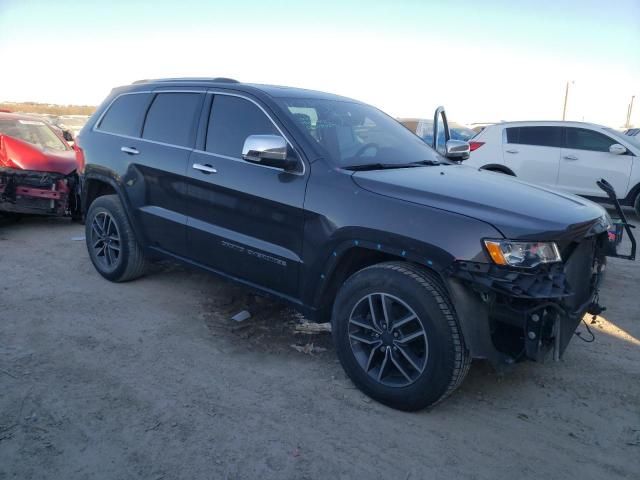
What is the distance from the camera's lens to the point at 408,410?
3000 mm

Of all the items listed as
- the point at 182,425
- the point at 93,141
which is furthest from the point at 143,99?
the point at 182,425

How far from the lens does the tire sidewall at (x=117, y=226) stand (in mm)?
4773

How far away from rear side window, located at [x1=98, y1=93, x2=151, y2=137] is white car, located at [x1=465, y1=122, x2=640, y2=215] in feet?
22.4

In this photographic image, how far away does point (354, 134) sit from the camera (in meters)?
3.85

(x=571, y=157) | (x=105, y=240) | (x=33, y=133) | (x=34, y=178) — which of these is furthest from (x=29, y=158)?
(x=571, y=157)

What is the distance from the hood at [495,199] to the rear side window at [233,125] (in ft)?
3.09

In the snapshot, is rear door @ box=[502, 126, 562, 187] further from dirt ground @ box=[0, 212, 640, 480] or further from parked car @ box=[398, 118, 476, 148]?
dirt ground @ box=[0, 212, 640, 480]

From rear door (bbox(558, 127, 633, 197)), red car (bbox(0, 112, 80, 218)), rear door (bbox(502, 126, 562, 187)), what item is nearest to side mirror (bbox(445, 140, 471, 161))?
red car (bbox(0, 112, 80, 218))

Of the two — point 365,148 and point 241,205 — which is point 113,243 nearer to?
point 241,205

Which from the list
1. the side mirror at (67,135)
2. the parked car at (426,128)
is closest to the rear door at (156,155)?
the side mirror at (67,135)

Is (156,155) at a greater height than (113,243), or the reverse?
(156,155)

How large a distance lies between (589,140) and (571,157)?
42 centimetres

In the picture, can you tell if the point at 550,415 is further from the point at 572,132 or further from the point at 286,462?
the point at 572,132

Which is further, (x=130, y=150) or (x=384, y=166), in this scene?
(x=130, y=150)
